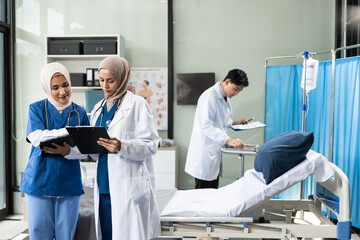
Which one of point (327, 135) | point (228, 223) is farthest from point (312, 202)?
point (327, 135)

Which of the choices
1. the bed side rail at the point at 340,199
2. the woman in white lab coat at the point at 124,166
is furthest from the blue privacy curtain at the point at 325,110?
the woman in white lab coat at the point at 124,166

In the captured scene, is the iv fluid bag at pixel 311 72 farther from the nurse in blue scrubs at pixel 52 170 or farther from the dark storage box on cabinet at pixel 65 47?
the dark storage box on cabinet at pixel 65 47

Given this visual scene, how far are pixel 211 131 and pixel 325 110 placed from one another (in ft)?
4.53

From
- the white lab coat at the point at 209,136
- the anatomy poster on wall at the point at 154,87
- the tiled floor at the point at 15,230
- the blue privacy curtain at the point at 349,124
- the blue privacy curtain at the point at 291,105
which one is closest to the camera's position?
the white lab coat at the point at 209,136

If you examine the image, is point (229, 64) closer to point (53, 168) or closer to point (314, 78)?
point (314, 78)

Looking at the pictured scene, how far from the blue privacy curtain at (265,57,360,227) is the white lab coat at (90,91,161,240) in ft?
6.93

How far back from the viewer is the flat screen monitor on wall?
4324mm

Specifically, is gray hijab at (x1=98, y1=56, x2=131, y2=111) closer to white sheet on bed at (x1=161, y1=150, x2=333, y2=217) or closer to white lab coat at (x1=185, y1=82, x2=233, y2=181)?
white sheet on bed at (x1=161, y1=150, x2=333, y2=217)

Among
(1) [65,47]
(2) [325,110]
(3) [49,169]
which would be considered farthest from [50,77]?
(2) [325,110]

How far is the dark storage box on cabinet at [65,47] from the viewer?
158 inches

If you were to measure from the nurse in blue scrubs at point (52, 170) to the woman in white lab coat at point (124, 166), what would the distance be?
0.21 metres

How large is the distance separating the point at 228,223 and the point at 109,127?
868mm

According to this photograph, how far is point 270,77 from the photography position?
13.1 ft

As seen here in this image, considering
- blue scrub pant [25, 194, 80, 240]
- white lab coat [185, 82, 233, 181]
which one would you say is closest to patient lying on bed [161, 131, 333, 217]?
blue scrub pant [25, 194, 80, 240]
